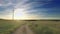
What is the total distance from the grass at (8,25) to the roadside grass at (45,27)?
0.16m

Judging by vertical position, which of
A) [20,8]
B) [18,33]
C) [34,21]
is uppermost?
[20,8]

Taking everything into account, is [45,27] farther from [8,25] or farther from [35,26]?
[8,25]

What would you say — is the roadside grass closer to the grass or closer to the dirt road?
the dirt road

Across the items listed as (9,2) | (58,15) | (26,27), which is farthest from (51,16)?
(9,2)

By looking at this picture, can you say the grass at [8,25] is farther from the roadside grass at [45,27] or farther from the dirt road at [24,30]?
the roadside grass at [45,27]

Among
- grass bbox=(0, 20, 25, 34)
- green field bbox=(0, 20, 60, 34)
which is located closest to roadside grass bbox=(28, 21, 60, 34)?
green field bbox=(0, 20, 60, 34)

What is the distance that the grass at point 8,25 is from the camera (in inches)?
66.4

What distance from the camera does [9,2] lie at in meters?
1.76

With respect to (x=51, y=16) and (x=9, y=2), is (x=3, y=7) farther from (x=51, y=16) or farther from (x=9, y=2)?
(x=51, y=16)

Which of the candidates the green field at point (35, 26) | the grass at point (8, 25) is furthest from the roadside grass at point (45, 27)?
the grass at point (8, 25)

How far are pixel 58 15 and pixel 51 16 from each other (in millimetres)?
90

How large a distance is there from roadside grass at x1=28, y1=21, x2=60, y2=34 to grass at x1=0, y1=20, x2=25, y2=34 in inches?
6.3

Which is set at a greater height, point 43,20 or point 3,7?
point 3,7

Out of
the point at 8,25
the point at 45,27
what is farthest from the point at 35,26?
the point at 8,25
